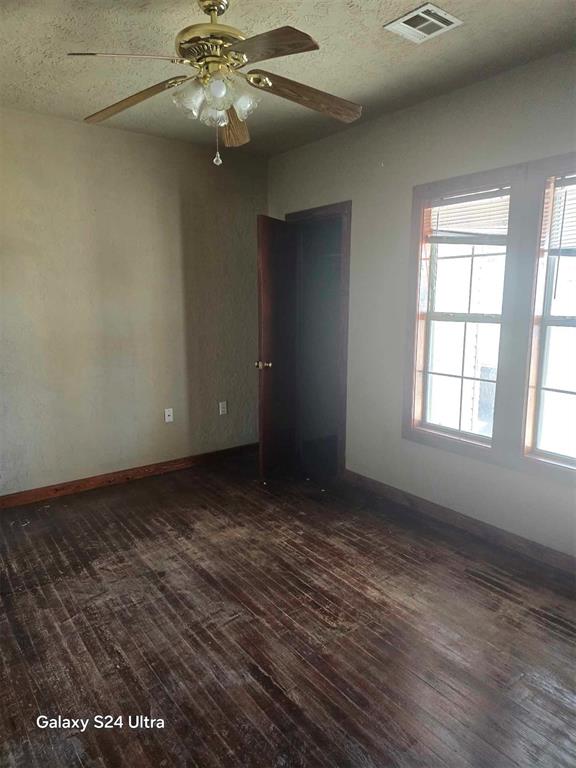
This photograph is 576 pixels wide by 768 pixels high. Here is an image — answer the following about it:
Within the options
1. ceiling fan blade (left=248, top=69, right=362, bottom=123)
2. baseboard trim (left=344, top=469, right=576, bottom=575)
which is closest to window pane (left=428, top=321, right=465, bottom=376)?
baseboard trim (left=344, top=469, right=576, bottom=575)

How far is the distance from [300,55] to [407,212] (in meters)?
1.24

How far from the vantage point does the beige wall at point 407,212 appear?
8.62 feet

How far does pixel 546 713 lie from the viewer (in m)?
1.78

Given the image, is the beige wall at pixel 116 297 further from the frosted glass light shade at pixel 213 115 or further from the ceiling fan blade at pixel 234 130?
the frosted glass light shade at pixel 213 115

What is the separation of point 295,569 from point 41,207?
2.99m

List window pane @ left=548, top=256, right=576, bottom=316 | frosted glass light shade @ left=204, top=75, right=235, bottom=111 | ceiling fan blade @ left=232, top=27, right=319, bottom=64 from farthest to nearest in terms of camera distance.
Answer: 1. window pane @ left=548, top=256, right=576, bottom=316
2. frosted glass light shade @ left=204, top=75, right=235, bottom=111
3. ceiling fan blade @ left=232, top=27, right=319, bottom=64

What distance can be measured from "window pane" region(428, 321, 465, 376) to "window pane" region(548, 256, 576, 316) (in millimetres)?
589

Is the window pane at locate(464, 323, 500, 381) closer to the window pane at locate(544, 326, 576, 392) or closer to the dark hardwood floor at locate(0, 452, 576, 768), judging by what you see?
the window pane at locate(544, 326, 576, 392)

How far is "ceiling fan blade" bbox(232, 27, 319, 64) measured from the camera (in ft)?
5.00

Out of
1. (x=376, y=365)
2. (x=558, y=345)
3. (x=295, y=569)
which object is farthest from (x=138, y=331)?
(x=558, y=345)

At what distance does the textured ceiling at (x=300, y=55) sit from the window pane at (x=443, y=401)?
1.79 meters

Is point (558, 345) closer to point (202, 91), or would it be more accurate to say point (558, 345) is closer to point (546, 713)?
point (546, 713)

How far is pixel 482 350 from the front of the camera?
9.87 feet

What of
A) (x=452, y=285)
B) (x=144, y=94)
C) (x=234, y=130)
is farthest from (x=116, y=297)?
(x=452, y=285)
